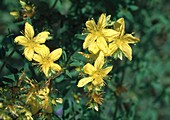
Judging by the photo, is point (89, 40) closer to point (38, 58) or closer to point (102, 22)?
point (102, 22)

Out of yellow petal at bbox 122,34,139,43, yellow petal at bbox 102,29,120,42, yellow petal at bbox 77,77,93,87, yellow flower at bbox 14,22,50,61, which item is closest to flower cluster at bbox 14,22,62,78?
yellow flower at bbox 14,22,50,61

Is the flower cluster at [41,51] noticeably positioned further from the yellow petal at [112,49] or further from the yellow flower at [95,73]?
the yellow petal at [112,49]

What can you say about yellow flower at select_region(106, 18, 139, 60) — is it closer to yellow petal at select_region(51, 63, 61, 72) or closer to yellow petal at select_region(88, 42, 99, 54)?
yellow petal at select_region(88, 42, 99, 54)

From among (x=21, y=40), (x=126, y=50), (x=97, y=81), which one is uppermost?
(x=21, y=40)

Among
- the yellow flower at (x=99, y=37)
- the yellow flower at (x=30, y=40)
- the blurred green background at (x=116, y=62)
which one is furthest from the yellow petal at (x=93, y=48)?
the yellow flower at (x=30, y=40)

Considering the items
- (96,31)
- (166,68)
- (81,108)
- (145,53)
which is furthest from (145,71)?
(96,31)

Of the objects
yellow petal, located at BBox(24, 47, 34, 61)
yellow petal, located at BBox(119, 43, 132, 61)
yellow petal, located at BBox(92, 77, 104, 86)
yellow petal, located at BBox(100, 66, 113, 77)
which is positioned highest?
yellow petal, located at BBox(24, 47, 34, 61)

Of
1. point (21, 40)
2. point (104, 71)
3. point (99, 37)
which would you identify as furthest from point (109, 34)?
point (21, 40)

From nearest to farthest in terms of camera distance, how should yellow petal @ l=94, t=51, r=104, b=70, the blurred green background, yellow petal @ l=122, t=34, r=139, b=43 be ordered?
yellow petal @ l=94, t=51, r=104, b=70 < yellow petal @ l=122, t=34, r=139, b=43 < the blurred green background
